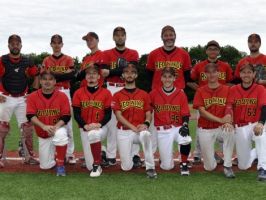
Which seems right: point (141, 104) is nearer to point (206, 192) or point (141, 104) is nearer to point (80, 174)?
point (80, 174)

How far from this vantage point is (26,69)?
667 cm

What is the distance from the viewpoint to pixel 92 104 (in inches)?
239

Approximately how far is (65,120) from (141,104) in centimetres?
116

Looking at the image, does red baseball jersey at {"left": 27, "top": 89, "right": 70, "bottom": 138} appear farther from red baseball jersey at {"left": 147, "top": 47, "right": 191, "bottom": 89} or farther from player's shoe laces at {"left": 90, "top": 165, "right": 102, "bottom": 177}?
red baseball jersey at {"left": 147, "top": 47, "right": 191, "bottom": 89}

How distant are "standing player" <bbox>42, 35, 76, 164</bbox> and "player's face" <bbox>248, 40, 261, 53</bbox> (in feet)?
9.63

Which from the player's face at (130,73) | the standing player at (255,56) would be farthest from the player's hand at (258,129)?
the player's face at (130,73)

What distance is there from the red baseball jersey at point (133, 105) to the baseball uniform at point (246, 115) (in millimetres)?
1252

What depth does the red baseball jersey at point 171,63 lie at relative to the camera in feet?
21.6

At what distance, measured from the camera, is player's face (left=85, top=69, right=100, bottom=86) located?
6.06 meters

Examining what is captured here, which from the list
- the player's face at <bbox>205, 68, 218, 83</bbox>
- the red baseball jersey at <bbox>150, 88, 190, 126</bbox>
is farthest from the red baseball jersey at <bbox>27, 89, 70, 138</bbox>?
the player's face at <bbox>205, 68, 218, 83</bbox>

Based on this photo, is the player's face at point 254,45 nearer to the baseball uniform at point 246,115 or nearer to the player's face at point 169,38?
the baseball uniform at point 246,115

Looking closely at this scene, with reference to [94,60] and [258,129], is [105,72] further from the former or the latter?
[258,129]

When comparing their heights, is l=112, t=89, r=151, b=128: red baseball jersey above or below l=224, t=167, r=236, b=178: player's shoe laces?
above

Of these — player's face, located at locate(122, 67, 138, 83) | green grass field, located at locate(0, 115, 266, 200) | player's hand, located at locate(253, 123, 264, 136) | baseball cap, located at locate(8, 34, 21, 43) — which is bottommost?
green grass field, located at locate(0, 115, 266, 200)
